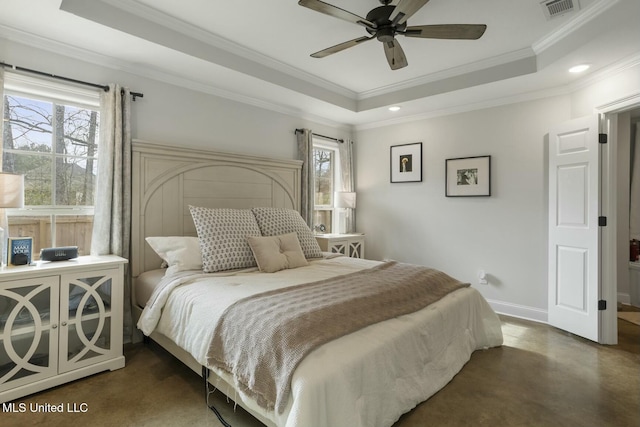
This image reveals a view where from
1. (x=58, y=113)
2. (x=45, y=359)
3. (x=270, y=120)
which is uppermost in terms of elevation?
(x=270, y=120)

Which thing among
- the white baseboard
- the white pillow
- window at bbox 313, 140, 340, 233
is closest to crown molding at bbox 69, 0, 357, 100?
window at bbox 313, 140, 340, 233

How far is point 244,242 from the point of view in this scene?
2.74 metres

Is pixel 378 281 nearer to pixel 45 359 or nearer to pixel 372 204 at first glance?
pixel 45 359

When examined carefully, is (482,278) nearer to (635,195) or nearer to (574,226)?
(574,226)

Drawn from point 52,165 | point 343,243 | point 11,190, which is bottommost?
point 343,243

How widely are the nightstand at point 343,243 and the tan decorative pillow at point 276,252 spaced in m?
1.09

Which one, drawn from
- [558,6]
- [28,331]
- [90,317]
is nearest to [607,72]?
[558,6]

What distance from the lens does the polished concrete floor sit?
184cm

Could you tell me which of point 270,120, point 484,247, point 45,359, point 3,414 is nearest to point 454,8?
point 270,120

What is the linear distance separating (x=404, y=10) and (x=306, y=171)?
2.50m

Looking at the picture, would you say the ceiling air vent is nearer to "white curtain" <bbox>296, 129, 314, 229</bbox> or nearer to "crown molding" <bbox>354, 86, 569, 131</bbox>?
"crown molding" <bbox>354, 86, 569, 131</bbox>

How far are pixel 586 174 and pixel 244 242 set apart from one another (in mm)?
3129

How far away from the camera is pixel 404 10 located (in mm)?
1919

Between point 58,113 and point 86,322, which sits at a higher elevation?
point 58,113
